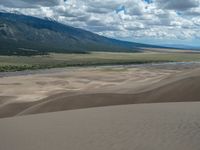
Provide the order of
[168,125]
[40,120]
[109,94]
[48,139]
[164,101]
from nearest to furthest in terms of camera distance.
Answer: [48,139] → [168,125] → [40,120] → [164,101] → [109,94]

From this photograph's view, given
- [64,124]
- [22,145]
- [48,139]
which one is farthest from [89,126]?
[22,145]

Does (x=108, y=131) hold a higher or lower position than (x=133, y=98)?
higher

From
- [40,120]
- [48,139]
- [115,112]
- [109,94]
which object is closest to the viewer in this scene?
[48,139]

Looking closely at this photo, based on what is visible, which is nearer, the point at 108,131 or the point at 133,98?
the point at 108,131

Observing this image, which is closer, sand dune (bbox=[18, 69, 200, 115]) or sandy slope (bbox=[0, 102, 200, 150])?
sandy slope (bbox=[0, 102, 200, 150])

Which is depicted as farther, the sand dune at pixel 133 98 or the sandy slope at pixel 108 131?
the sand dune at pixel 133 98

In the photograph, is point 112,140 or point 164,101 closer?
point 112,140

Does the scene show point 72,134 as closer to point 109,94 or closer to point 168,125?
point 168,125
